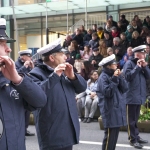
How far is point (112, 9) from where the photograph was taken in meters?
17.1

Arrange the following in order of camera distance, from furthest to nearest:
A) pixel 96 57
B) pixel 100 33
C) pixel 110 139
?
pixel 100 33, pixel 96 57, pixel 110 139

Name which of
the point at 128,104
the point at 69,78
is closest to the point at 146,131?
the point at 128,104

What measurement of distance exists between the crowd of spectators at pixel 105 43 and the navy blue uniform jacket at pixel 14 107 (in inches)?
386

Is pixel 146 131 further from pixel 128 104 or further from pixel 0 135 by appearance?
pixel 0 135

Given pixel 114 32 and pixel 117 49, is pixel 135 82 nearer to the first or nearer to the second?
pixel 117 49

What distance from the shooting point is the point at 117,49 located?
1327 cm

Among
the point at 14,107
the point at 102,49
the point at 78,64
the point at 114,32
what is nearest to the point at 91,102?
the point at 78,64

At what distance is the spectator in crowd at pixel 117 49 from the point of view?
521 inches

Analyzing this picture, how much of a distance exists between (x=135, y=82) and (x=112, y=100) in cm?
135

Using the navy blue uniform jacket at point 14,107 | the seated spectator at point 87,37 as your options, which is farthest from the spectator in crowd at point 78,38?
the navy blue uniform jacket at point 14,107

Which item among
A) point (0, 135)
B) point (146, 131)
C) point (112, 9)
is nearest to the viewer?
point (0, 135)

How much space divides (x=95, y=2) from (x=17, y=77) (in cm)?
1356

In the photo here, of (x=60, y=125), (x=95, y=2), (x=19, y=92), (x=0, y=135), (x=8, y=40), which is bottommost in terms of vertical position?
(x=60, y=125)

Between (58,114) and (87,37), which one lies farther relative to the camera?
(87,37)
